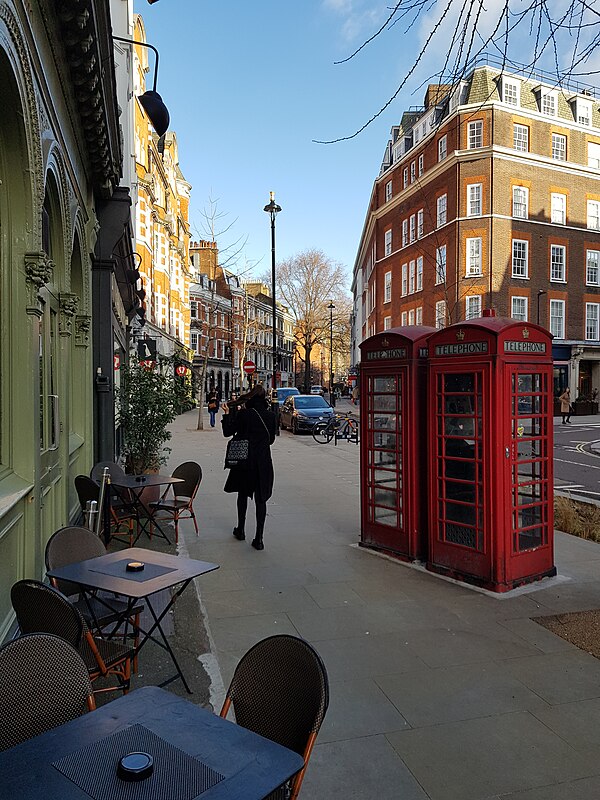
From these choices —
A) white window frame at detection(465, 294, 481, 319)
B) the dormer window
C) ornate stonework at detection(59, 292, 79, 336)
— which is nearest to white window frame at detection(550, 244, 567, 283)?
white window frame at detection(465, 294, 481, 319)

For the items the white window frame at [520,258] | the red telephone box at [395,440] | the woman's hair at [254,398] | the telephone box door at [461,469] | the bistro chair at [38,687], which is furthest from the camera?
the white window frame at [520,258]

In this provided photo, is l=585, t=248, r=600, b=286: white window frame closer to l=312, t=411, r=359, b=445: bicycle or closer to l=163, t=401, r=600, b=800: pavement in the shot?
l=312, t=411, r=359, b=445: bicycle

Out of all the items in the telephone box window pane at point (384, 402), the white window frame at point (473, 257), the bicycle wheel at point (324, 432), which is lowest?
the bicycle wheel at point (324, 432)

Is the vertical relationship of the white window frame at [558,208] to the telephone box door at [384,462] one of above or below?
above

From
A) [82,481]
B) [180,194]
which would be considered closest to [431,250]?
[180,194]

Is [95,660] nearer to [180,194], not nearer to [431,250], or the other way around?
[431,250]

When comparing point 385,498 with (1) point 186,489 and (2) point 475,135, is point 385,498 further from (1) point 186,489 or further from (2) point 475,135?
(2) point 475,135

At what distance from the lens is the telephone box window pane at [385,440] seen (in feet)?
21.9

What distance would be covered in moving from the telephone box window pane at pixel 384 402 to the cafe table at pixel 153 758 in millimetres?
4788

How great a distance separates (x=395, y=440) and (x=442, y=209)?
33063 millimetres

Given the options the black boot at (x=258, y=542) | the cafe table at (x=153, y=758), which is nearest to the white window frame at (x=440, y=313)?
the black boot at (x=258, y=542)

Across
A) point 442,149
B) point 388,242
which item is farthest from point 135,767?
point 388,242

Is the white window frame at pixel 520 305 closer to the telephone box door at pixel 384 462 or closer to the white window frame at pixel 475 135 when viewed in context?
the white window frame at pixel 475 135

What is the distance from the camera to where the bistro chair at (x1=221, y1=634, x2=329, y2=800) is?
218 cm
